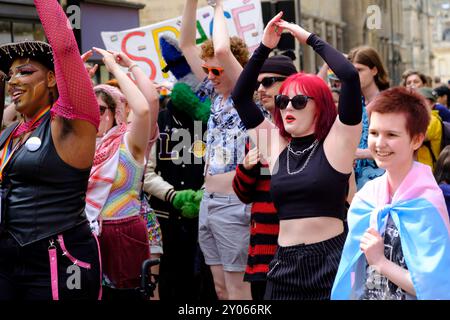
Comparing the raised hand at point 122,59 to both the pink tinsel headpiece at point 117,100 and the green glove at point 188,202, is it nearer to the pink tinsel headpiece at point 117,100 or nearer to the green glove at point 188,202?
the pink tinsel headpiece at point 117,100

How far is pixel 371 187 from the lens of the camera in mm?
3930

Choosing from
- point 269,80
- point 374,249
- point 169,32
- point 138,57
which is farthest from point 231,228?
point 138,57

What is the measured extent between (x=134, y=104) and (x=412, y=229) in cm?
245

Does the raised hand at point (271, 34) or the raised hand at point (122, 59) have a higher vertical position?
the raised hand at point (271, 34)

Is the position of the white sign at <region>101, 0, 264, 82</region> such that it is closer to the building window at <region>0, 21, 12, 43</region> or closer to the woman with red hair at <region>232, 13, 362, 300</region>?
the building window at <region>0, 21, 12, 43</region>

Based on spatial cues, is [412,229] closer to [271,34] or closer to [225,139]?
[271,34]

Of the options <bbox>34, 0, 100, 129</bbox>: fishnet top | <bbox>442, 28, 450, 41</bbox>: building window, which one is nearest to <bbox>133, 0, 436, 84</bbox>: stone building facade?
<bbox>34, 0, 100, 129</bbox>: fishnet top

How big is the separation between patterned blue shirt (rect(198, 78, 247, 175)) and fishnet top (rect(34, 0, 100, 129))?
2.10 meters

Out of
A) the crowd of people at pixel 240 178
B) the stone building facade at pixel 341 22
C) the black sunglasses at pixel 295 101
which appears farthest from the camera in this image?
the stone building facade at pixel 341 22

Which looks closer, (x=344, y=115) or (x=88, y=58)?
(x=344, y=115)

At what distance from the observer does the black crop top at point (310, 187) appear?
4617 millimetres

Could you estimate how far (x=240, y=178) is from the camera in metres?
5.88

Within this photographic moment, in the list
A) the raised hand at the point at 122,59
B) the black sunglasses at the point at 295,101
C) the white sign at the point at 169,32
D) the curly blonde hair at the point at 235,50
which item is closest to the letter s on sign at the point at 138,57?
the white sign at the point at 169,32
